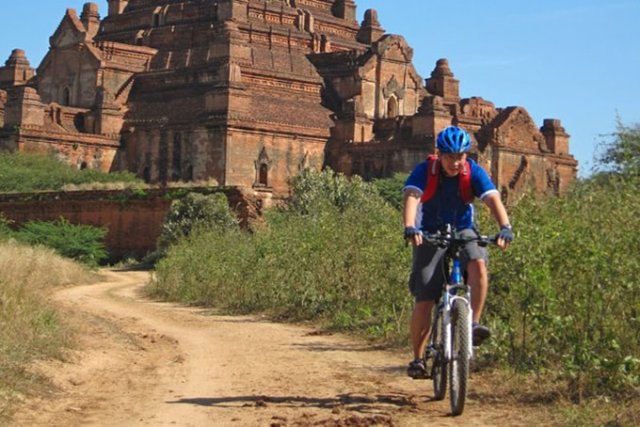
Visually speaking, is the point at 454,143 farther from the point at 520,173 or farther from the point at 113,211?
the point at 520,173

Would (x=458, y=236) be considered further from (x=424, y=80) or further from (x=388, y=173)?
(x=424, y=80)

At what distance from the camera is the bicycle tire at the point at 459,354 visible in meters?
6.81

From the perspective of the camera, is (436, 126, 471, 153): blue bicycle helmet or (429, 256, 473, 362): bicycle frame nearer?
(429, 256, 473, 362): bicycle frame

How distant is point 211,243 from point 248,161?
20.9m

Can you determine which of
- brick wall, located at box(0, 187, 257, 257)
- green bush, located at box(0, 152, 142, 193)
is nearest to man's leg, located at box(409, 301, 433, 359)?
brick wall, located at box(0, 187, 257, 257)

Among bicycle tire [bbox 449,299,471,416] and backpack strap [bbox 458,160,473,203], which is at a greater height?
backpack strap [bbox 458,160,473,203]

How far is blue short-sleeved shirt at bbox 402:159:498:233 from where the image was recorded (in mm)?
7301

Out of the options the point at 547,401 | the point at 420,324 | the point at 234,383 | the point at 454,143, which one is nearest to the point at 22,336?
the point at 234,383

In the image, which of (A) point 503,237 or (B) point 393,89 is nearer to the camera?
(A) point 503,237

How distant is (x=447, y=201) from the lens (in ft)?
24.2

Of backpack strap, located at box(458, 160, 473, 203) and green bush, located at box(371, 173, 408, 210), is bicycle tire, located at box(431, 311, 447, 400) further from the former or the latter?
green bush, located at box(371, 173, 408, 210)

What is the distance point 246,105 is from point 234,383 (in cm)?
3280

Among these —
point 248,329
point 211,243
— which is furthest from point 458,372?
point 211,243

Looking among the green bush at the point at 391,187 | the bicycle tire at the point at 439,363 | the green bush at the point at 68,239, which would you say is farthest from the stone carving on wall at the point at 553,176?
the bicycle tire at the point at 439,363
